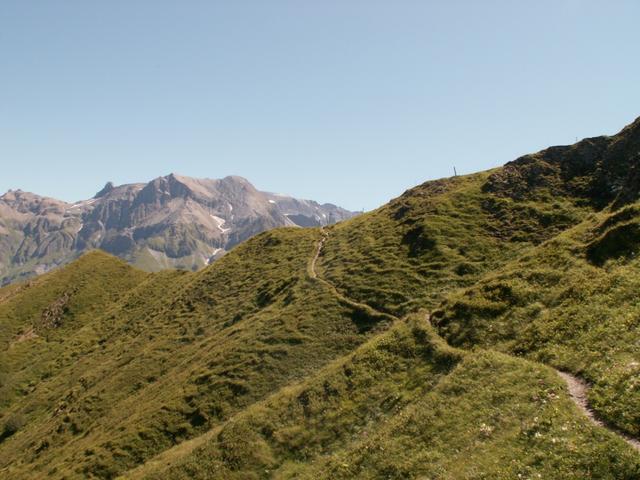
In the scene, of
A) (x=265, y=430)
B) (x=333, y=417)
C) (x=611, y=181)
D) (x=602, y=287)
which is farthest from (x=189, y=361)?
(x=611, y=181)

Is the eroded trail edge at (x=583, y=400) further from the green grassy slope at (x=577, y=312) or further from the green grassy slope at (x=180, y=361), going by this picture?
the green grassy slope at (x=180, y=361)

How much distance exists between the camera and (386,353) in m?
40.0

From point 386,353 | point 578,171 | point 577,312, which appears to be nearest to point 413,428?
point 386,353

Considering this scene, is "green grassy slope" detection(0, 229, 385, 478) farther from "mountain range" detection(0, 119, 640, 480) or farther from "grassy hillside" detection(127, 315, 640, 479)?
"grassy hillside" detection(127, 315, 640, 479)

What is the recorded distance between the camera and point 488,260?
5644cm

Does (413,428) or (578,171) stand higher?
(578,171)

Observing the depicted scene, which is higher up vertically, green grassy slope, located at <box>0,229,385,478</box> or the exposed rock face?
the exposed rock face

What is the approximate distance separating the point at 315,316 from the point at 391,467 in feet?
105

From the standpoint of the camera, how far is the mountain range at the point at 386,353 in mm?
23781

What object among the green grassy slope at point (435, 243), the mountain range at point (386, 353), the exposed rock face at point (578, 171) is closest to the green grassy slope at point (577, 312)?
the mountain range at point (386, 353)

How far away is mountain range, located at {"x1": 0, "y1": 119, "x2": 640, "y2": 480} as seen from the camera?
936 inches

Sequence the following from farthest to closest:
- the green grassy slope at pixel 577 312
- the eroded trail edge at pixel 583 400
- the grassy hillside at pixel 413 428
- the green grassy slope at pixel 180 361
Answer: the green grassy slope at pixel 180 361, the green grassy slope at pixel 577 312, the grassy hillside at pixel 413 428, the eroded trail edge at pixel 583 400

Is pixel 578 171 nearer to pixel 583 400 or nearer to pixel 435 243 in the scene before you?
pixel 435 243

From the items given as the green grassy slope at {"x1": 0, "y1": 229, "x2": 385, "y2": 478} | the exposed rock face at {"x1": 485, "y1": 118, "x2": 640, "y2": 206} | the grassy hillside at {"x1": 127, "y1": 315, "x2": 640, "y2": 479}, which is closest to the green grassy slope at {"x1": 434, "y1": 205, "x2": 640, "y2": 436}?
the grassy hillside at {"x1": 127, "y1": 315, "x2": 640, "y2": 479}
